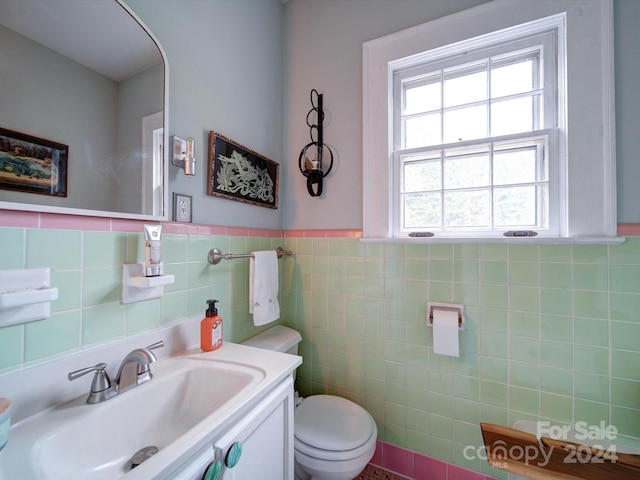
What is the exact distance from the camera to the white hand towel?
1.27m

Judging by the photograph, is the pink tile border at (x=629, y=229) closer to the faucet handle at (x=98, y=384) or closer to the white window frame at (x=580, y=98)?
→ the white window frame at (x=580, y=98)

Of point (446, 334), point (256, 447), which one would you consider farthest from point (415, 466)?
point (256, 447)

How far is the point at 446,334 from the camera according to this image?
3.84 ft

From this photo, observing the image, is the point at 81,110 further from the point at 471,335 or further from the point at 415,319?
the point at 471,335

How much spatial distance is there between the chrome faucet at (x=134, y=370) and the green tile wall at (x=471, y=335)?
3.03 feet

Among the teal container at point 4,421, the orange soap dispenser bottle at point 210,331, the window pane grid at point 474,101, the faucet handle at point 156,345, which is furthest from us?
the window pane grid at point 474,101

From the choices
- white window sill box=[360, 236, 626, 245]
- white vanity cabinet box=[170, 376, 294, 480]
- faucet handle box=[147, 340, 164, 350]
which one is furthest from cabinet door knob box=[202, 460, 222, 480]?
white window sill box=[360, 236, 626, 245]

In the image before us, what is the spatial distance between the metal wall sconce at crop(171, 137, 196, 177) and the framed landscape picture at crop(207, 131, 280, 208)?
13 centimetres

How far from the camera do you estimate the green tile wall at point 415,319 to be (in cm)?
72

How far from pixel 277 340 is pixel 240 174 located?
91 cm

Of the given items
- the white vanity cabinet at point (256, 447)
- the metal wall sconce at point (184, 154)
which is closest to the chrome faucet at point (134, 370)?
the white vanity cabinet at point (256, 447)

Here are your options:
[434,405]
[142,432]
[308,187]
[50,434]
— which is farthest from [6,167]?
[434,405]

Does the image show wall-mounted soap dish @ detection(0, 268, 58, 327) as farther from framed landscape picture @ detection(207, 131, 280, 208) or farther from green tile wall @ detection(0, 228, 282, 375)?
framed landscape picture @ detection(207, 131, 280, 208)

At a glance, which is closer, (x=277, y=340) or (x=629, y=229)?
(x=629, y=229)
